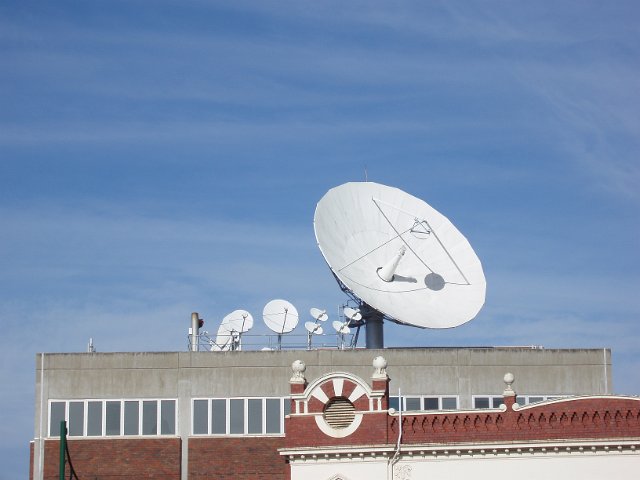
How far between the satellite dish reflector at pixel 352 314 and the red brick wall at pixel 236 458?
25.6 ft

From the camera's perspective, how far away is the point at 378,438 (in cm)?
6100

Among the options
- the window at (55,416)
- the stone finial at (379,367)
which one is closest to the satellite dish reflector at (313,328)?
the window at (55,416)

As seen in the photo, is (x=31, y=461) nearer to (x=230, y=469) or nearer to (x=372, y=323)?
(x=230, y=469)

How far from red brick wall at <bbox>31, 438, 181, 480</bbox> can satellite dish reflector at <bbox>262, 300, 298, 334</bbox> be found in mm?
9512

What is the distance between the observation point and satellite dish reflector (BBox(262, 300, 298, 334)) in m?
82.4

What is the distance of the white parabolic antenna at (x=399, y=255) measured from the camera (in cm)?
7462

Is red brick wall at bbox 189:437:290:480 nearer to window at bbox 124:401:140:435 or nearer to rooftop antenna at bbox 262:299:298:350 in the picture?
window at bbox 124:401:140:435

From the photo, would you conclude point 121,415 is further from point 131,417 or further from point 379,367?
point 379,367

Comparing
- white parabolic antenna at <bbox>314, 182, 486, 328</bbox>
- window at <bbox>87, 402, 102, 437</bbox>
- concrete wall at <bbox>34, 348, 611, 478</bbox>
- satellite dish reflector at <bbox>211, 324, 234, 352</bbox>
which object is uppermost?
white parabolic antenna at <bbox>314, 182, 486, 328</bbox>

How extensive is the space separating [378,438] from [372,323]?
18246 millimetres

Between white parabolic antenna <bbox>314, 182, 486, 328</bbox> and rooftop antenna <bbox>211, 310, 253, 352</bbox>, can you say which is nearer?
white parabolic antenna <bbox>314, 182, 486, 328</bbox>

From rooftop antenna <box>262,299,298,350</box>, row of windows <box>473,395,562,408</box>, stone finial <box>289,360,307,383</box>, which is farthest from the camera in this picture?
rooftop antenna <box>262,299,298,350</box>

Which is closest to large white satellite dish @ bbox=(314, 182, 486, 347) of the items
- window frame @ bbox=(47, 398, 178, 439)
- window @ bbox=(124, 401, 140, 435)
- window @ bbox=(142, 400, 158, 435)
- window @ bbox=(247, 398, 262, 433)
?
window @ bbox=(247, 398, 262, 433)

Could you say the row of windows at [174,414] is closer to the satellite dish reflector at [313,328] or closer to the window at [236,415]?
the window at [236,415]
